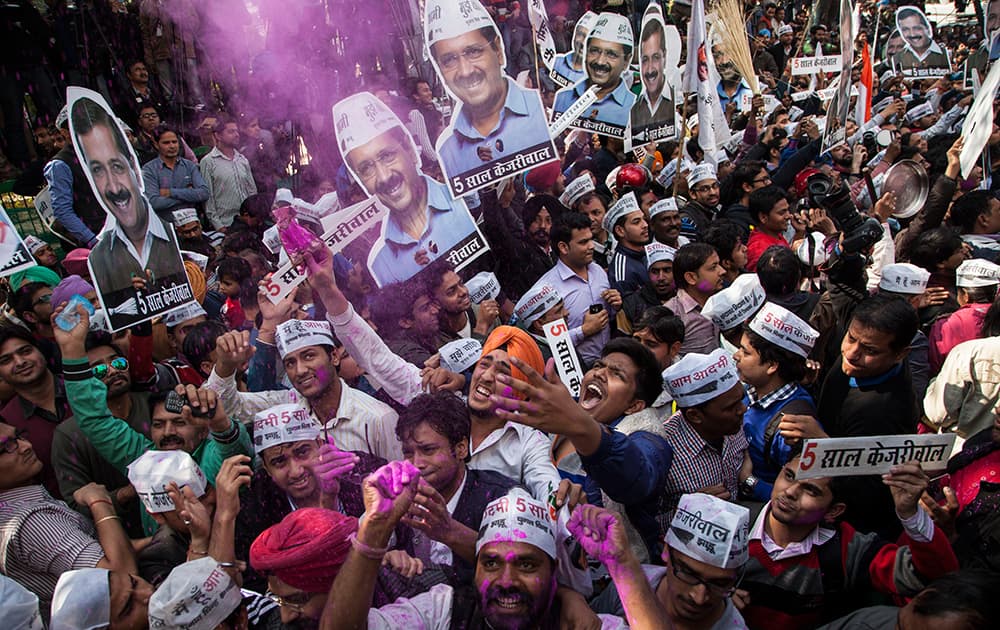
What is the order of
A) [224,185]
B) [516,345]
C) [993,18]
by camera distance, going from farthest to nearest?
[993,18] < [224,185] < [516,345]

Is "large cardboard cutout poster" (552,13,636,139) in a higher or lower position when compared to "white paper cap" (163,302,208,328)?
higher

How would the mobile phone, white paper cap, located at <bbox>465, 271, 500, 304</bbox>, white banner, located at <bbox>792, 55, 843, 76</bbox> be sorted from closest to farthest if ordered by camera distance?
the mobile phone, white paper cap, located at <bbox>465, 271, 500, 304</bbox>, white banner, located at <bbox>792, 55, 843, 76</bbox>

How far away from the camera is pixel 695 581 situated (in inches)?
85.6

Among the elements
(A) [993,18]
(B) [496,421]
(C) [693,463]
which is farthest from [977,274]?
(A) [993,18]

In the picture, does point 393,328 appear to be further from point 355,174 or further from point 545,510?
point 545,510

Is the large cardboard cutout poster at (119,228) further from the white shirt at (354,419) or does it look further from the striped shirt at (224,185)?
the striped shirt at (224,185)

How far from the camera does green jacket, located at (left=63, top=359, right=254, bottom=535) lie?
2.94 m

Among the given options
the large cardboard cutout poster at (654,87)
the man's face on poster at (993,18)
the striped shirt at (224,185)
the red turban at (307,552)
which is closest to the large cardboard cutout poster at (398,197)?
the red turban at (307,552)

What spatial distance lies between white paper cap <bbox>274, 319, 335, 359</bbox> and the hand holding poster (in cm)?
105

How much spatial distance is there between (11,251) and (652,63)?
4.56 m

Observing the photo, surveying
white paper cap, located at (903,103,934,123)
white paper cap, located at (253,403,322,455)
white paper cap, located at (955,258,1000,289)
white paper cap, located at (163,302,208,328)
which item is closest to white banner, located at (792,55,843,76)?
white paper cap, located at (903,103,934,123)

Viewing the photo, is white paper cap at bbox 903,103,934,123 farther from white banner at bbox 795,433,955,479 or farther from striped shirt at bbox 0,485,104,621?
striped shirt at bbox 0,485,104,621

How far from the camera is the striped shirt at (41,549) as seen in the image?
2.49m

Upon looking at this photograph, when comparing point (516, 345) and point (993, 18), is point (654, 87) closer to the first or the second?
point (516, 345)
